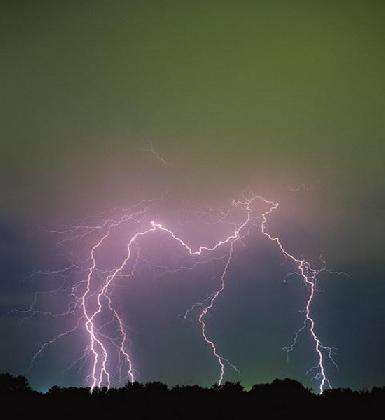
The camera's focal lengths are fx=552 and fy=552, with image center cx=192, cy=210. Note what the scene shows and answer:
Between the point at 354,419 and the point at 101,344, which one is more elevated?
the point at 101,344

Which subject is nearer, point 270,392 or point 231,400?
point 231,400

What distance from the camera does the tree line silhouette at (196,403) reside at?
355 inches

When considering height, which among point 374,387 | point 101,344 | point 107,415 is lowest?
point 107,415

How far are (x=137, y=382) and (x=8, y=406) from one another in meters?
3.31

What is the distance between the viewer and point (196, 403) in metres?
9.84

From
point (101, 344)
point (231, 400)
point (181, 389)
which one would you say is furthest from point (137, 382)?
point (101, 344)

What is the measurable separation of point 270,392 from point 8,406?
494cm

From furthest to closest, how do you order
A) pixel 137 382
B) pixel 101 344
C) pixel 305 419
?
pixel 101 344, pixel 137 382, pixel 305 419

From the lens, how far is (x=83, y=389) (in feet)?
37.5

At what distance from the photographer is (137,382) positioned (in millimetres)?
12250

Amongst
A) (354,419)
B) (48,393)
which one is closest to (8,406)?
(48,393)

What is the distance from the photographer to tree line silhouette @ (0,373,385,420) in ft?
29.6

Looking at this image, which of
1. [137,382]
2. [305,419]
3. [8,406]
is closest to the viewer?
[305,419]

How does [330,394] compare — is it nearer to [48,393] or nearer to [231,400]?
[231,400]
